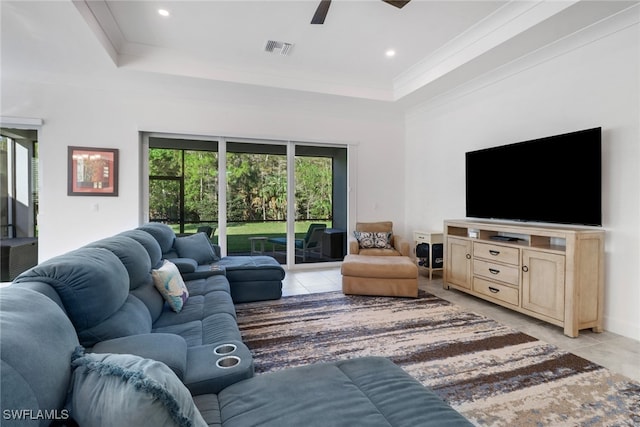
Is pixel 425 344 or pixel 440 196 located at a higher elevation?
pixel 440 196

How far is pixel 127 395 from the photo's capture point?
79 centimetres

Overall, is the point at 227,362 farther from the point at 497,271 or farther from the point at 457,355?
the point at 497,271

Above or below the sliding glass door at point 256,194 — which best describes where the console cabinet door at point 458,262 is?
below

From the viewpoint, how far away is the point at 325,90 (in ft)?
15.2

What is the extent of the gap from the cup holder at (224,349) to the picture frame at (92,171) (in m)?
3.89

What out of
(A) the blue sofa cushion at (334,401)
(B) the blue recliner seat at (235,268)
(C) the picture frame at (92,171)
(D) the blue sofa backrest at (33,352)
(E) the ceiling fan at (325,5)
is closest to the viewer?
(D) the blue sofa backrest at (33,352)

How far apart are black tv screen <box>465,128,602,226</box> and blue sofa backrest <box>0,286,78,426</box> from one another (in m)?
3.83

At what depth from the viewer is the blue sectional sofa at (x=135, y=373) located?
786mm

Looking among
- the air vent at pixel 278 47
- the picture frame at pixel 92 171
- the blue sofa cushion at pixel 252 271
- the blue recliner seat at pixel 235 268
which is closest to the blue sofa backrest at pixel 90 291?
the blue recliner seat at pixel 235 268

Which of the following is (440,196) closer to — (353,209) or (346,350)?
(353,209)

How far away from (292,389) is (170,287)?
1.53m

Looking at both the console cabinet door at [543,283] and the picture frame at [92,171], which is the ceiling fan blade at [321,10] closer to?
the console cabinet door at [543,283]

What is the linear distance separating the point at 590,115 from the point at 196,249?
4466mm

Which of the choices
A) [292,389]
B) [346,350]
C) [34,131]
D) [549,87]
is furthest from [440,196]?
[34,131]
